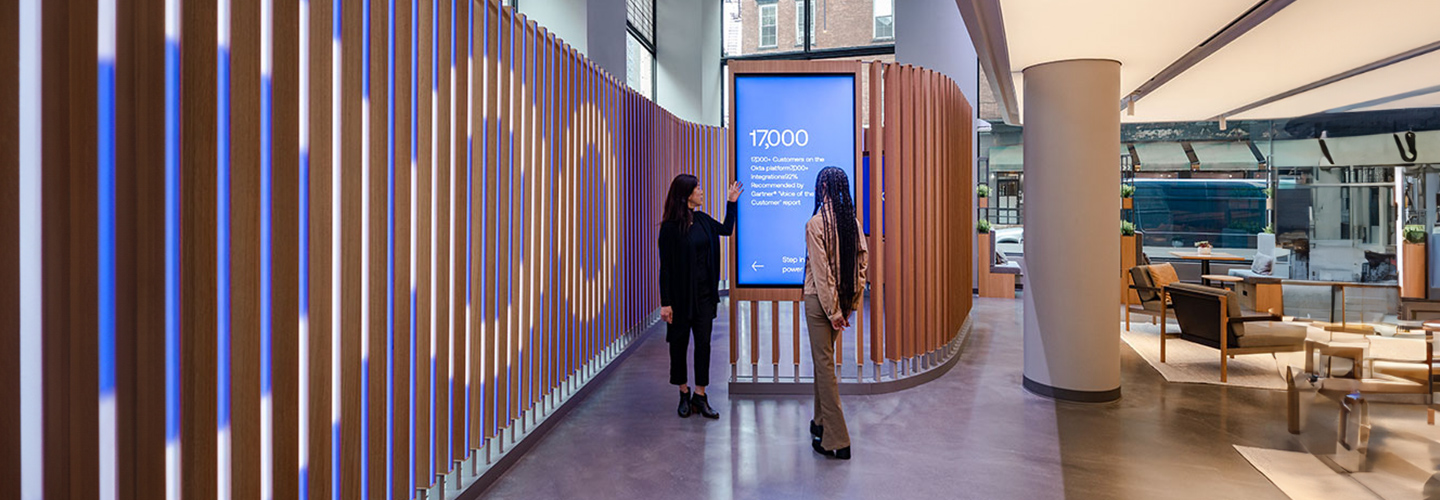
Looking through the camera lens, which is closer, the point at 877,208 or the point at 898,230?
the point at 877,208

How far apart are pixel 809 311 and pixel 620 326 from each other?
281cm

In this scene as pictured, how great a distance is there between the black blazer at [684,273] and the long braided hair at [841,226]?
37.6 inches

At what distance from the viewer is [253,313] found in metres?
1.97

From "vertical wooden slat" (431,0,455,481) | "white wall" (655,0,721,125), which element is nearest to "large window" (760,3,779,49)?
"white wall" (655,0,721,125)

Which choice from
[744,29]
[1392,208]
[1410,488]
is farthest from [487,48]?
[1392,208]

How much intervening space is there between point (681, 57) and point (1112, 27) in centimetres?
843

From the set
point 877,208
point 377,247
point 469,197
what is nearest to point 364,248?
point 377,247

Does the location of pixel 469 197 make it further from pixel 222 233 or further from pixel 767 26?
pixel 767 26

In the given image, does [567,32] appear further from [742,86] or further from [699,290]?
[699,290]

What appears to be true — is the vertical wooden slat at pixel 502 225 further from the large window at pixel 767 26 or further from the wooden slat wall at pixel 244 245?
the large window at pixel 767 26

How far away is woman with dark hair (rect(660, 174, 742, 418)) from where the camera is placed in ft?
14.8

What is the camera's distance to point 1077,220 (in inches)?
202

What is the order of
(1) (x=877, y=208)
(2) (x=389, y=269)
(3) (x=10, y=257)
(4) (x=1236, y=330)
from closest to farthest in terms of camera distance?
(3) (x=10, y=257)
(2) (x=389, y=269)
(1) (x=877, y=208)
(4) (x=1236, y=330)

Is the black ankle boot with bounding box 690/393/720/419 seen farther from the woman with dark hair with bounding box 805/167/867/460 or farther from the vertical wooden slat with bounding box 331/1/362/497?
the vertical wooden slat with bounding box 331/1/362/497
